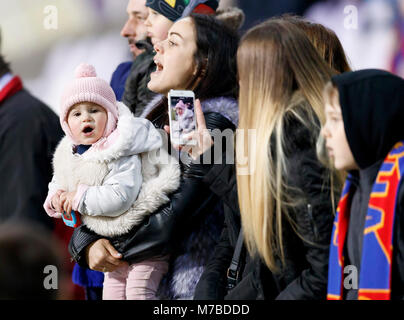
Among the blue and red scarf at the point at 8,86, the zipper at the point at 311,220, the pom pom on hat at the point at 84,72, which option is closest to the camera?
the zipper at the point at 311,220

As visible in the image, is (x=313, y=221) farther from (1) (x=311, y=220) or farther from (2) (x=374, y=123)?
(2) (x=374, y=123)

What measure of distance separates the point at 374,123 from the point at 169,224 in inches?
44.8

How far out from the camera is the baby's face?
10.1 feet

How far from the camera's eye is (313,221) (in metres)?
2.50

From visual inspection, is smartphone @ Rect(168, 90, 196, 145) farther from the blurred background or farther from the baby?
the blurred background

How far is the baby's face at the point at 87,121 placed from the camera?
3068 millimetres

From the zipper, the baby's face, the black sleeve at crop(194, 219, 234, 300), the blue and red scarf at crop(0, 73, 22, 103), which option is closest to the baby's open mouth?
the baby's face

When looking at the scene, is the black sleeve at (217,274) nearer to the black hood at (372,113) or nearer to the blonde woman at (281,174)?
the blonde woman at (281,174)

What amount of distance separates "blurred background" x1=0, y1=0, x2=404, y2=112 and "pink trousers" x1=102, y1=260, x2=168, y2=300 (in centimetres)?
159

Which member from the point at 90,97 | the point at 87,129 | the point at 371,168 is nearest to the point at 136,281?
the point at 87,129

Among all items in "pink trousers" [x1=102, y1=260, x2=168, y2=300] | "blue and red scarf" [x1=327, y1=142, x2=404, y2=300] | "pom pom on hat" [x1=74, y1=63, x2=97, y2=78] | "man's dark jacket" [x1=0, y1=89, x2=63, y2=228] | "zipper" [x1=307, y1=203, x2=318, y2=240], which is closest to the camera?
"blue and red scarf" [x1=327, y1=142, x2=404, y2=300]

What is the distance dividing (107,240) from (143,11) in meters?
1.57

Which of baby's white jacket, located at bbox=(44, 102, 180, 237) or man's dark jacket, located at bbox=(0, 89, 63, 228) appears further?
man's dark jacket, located at bbox=(0, 89, 63, 228)

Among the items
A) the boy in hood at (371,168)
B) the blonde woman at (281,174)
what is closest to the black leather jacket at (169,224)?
the blonde woman at (281,174)
